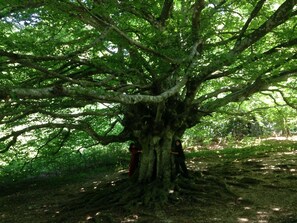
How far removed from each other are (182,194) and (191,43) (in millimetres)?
3834

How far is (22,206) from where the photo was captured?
10.3 m

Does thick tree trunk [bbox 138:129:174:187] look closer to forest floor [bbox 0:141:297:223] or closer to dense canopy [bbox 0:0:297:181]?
dense canopy [bbox 0:0:297:181]

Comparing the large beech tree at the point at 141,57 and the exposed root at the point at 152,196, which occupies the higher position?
the large beech tree at the point at 141,57

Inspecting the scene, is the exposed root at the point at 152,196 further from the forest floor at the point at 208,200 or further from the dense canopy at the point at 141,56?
the dense canopy at the point at 141,56

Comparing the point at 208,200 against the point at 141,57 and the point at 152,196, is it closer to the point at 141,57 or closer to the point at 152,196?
the point at 152,196

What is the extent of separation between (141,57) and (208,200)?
3849mm

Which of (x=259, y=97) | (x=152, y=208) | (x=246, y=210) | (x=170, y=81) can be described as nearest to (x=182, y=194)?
(x=152, y=208)

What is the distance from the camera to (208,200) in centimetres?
816

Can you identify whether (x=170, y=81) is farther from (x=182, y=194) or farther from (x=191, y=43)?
(x=182, y=194)

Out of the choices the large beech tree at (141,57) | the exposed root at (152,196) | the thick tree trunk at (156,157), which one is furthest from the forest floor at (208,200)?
the large beech tree at (141,57)

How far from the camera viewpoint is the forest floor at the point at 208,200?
23.6 ft

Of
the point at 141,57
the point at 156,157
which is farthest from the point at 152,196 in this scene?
the point at 141,57

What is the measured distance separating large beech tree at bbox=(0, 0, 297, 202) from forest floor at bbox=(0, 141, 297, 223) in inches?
52.9

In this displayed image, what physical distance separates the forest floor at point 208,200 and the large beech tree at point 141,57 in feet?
4.41
